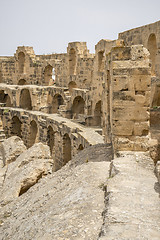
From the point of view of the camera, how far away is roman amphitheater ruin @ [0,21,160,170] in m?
6.20

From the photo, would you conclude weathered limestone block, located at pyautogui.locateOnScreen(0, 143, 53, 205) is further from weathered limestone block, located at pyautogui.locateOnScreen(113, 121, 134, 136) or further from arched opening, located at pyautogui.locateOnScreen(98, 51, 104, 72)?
arched opening, located at pyautogui.locateOnScreen(98, 51, 104, 72)

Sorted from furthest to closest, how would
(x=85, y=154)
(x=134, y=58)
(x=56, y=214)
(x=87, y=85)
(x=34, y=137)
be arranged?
(x=87, y=85) → (x=34, y=137) → (x=85, y=154) → (x=134, y=58) → (x=56, y=214)

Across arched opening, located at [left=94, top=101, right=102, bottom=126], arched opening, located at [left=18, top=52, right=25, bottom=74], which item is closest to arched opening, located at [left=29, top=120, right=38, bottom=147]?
arched opening, located at [left=94, top=101, right=102, bottom=126]

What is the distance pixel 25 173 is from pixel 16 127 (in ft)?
45.7

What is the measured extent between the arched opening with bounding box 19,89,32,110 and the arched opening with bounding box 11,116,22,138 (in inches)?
98.7

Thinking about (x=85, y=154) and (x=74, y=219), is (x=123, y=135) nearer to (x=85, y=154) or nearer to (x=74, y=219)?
(x=85, y=154)

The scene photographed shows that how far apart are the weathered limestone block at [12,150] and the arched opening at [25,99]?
12.0m

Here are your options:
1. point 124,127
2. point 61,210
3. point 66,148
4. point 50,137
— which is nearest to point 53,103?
point 50,137

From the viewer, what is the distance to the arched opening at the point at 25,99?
2379 centimetres

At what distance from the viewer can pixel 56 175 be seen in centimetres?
695

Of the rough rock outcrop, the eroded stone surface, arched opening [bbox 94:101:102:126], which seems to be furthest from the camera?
arched opening [bbox 94:101:102:126]

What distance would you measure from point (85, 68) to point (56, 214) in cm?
1827

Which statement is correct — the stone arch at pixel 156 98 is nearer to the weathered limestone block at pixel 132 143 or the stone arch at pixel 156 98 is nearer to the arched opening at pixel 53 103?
the weathered limestone block at pixel 132 143

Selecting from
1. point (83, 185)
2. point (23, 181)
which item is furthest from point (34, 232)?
point (23, 181)
